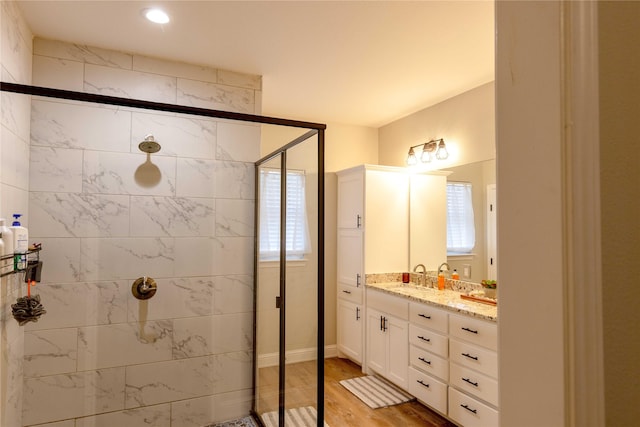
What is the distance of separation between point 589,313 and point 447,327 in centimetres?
231

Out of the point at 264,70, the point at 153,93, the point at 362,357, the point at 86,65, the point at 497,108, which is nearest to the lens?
the point at 497,108

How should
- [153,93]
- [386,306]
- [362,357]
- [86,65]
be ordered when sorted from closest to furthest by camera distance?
[86,65], [153,93], [386,306], [362,357]

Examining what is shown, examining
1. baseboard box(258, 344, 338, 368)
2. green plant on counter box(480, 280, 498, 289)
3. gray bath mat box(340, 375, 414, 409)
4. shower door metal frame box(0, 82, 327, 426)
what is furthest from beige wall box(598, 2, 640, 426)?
gray bath mat box(340, 375, 414, 409)

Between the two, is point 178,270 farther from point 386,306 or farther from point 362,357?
point 362,357

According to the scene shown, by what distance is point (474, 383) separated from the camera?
2.38 m

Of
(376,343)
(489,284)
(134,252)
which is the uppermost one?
(134,252)

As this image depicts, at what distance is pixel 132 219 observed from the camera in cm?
218

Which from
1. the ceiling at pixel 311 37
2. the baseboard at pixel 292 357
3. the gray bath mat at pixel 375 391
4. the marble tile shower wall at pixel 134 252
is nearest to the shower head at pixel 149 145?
the marble tile shower wall at pixel 134 252

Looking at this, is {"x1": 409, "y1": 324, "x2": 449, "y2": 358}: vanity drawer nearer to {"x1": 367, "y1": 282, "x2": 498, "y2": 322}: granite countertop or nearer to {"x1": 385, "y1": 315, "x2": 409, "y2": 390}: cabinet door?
{"x1": 385, "y1": 315, "x2": 409, "y2": 390}: cabinet door

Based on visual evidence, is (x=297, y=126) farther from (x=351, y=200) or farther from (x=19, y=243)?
(x=351, y=200)

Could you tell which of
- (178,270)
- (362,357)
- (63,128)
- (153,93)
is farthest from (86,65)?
(362,357)

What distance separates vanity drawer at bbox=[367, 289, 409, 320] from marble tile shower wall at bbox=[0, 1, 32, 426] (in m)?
2.46

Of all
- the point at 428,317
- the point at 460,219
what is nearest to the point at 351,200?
the point at 460,219

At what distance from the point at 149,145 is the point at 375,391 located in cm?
259
